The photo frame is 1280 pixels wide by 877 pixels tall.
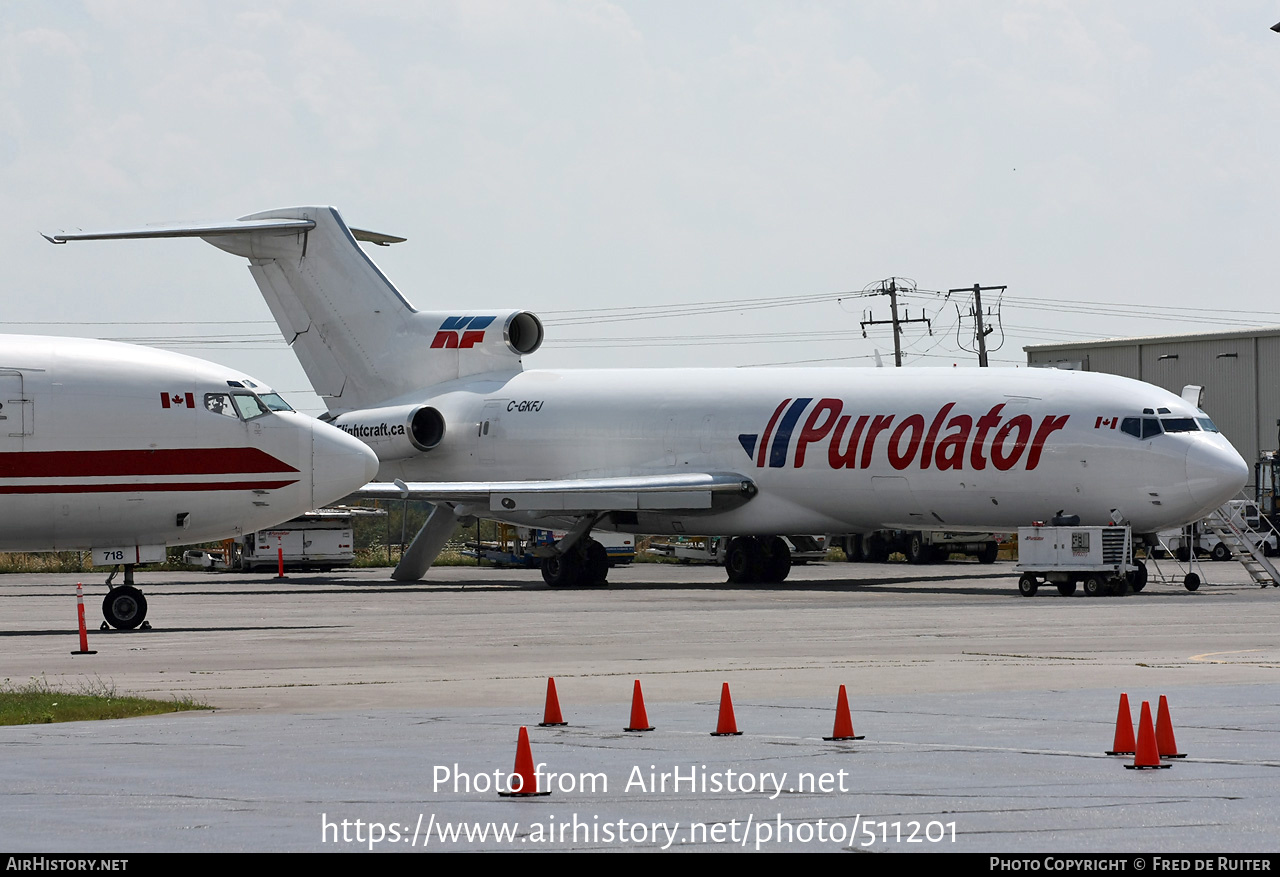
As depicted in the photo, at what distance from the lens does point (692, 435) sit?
134ft

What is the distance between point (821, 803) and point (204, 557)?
164 feet

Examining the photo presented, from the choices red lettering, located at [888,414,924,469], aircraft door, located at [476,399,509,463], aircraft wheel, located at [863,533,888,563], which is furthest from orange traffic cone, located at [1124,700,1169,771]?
aircraft wheel, located at [863,533,888,563]

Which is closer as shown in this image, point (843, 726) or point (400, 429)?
point (843, 726)

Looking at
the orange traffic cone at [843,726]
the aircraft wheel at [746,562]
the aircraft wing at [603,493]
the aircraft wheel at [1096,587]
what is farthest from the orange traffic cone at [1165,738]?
the aircraft wheel at [746,562]

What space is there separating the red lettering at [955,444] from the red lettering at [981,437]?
0.19 m

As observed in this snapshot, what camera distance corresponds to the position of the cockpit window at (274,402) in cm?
2716

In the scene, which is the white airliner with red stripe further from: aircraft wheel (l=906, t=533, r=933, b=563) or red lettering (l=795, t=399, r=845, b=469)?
aircraft wheel (l=906, t=533, r=933, b=563)

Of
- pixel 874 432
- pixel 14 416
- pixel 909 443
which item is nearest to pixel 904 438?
pixel 909 443

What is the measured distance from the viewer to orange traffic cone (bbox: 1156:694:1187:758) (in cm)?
1095

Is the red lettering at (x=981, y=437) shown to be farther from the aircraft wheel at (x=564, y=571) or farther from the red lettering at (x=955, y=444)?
the aircraft wheel at (x=564, y=571)

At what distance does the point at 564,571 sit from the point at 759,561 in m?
4.45

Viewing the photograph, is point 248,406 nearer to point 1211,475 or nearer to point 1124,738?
point 1211,475

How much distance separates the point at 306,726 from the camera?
13352mm
